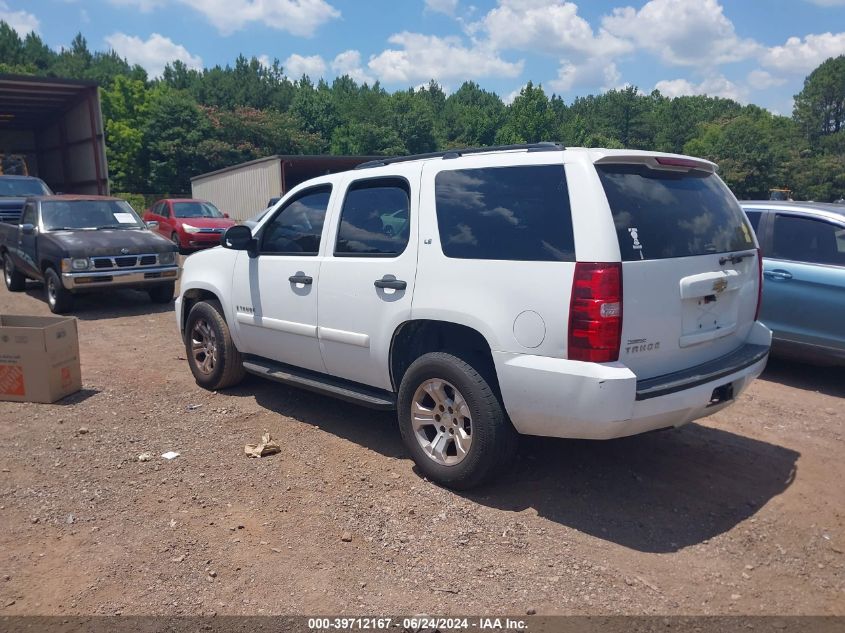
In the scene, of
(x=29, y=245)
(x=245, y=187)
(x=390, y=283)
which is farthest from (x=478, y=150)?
(x=245, y=187)

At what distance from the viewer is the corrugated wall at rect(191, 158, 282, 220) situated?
28.4 meters

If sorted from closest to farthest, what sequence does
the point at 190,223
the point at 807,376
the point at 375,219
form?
1. the point at 375,219
2. the point at 807,376
3. the point at 190,223

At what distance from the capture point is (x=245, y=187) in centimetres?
3052

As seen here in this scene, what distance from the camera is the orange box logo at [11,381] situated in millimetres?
5828

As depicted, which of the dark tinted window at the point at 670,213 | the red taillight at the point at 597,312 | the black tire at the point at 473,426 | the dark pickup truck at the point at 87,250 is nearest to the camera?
the red taillight at the point at 597,312

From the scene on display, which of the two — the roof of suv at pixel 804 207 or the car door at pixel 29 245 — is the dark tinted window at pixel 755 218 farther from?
the car door at pixel 29 245

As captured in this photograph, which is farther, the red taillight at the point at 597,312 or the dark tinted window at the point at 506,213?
the dark tinted window at the point at 506,213

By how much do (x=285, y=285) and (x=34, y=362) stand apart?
2411 millimetres

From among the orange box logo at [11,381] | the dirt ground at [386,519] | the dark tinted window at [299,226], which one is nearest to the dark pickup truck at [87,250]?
the orange box logo at [11,381]

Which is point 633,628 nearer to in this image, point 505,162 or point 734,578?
point 734,578

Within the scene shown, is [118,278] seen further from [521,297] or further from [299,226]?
[521,297]

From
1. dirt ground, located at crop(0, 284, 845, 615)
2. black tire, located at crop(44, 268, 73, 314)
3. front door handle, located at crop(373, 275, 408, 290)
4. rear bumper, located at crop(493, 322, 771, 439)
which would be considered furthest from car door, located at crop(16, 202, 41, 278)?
rear bumper, located at crop(493, 322, 771, 439)

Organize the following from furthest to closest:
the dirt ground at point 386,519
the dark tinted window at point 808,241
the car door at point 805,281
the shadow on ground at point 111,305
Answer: the shadow on ground at point 111,305, the dark tinted window at point 808,241, the car door at point 805,281, the dirt ground at point 386,519

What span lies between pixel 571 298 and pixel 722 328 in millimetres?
1211
